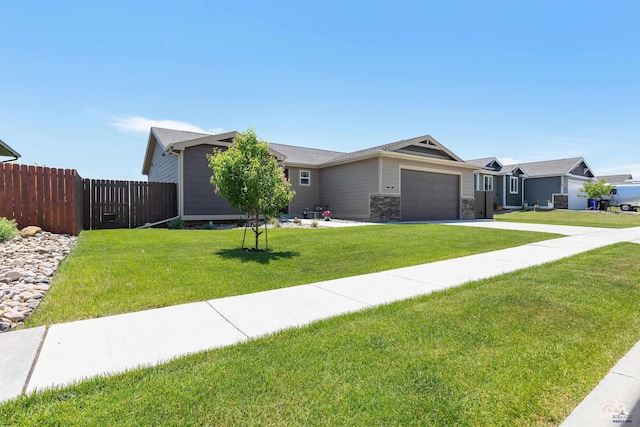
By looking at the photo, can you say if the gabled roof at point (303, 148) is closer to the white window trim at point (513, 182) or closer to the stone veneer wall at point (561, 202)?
the white window trim at point (513, 182)

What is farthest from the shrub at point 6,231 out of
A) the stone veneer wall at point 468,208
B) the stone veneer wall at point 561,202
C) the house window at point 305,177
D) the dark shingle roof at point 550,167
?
the stone veneer wall at point 561,202

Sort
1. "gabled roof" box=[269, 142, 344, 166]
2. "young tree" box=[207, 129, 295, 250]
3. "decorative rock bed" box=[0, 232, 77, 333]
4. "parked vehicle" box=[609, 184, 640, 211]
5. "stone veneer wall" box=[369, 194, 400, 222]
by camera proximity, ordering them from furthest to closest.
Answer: "parked vehicle" box=[609, 184, 640, 211] → "gabled roof" box=[269, 142, 344, 166] → "stone veneer wall" box=[369, 194, 400, 222] → "young tree" box=[207, 129, 295, 250] → "decorative rock bed" box=[0, 232, 77, 333]

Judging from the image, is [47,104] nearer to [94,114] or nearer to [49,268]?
[94,114]

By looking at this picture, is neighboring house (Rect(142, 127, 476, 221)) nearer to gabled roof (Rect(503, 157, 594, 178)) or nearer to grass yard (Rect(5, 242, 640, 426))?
grass yard (Rect(5, 242, 640, 426))

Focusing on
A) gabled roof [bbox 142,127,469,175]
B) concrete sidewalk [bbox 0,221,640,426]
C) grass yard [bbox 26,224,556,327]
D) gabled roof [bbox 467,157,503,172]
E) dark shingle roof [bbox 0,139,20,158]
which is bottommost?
concrete sidewalk [bbox 0,221,640,426]

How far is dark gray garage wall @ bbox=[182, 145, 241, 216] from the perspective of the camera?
13477 millimetres

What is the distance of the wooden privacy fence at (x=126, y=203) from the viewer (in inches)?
485

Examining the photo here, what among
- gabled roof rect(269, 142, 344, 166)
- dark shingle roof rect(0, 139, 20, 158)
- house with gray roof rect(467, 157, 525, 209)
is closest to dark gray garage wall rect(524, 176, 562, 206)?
house with gray roof rect(467, 157, 525, 209)

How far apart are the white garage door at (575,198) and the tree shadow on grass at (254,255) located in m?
35.1

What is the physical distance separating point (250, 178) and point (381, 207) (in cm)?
1059

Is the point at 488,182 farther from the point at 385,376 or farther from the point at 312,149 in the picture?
the point at 385,376

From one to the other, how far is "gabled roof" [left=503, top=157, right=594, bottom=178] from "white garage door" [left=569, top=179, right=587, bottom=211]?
1.20 metres

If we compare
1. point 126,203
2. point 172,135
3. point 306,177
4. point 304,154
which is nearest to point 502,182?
point 304,154

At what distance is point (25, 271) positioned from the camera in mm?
4871
